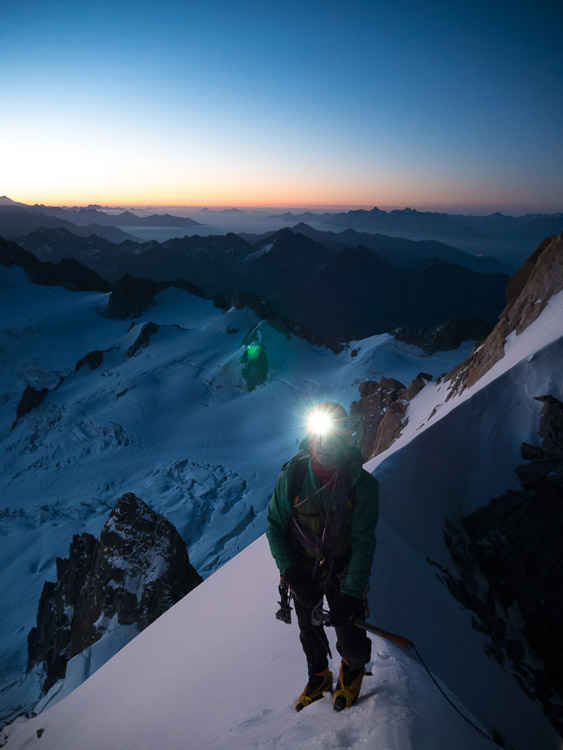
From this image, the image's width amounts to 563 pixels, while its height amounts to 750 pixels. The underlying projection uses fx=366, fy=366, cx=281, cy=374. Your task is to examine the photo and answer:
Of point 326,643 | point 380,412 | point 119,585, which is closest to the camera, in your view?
point 326,643

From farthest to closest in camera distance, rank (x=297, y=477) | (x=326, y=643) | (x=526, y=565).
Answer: (x=526, y=565) < (x=326, y=643) < (x=297, y=477)

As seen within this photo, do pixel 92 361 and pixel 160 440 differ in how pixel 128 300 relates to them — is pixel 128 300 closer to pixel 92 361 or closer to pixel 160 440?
pixel 92 361

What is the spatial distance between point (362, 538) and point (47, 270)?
13914 cm

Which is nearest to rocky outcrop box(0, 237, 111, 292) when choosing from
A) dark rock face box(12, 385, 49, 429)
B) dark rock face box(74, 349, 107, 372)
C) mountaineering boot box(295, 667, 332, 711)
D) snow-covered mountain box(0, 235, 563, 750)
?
dark rock face box(74, 349, 107, 372)

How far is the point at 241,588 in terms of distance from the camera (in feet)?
24.4

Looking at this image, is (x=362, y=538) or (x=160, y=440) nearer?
(x=362, y=538)

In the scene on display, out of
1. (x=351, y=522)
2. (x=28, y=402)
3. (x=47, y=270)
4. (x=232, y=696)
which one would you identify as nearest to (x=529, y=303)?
(x=351, y=522)

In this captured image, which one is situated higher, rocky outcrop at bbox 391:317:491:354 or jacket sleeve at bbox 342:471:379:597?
jacket sleeve at bbox 342:471:379:597

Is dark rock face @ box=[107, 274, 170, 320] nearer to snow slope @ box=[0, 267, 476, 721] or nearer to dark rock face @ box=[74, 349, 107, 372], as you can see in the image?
snow slope @ box=[0, 267, 476, 721]

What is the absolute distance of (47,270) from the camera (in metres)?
116

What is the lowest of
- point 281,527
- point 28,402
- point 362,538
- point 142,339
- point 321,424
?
point 28,402

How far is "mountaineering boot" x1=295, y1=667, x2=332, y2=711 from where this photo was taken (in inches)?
150

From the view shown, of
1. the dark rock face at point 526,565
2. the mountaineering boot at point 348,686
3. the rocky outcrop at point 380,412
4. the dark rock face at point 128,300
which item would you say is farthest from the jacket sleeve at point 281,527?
the dark rock face at point 128,300

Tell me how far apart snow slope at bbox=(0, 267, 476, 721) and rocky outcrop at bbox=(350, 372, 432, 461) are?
11.8m
